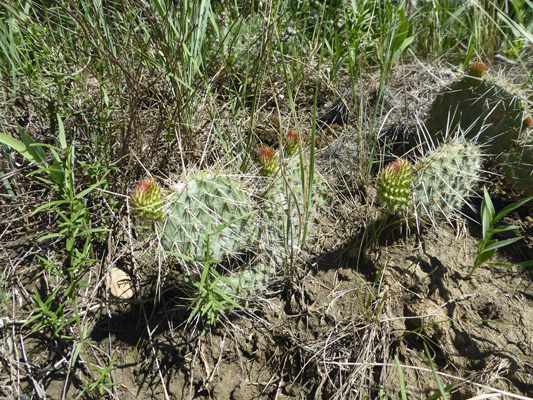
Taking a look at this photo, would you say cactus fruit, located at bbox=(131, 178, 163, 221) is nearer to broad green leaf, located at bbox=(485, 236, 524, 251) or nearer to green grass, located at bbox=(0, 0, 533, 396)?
green grass, located at bbox=(0, 0, 533, 396)

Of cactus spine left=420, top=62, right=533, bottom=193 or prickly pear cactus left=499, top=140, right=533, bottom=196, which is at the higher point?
cactus spine left=420, top=62, right=533, bottom=193

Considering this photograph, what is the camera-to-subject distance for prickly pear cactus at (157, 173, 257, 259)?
5.19ft

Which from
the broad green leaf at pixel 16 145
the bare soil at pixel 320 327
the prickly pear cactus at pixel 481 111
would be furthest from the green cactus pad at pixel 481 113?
the broad green leaf at pixel 16 145

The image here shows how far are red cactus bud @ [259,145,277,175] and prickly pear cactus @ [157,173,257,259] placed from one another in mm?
244

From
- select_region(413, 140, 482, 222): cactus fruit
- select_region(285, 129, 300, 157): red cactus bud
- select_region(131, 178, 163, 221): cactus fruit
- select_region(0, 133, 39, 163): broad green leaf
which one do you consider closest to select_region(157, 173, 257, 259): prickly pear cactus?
select_region(131, 178, 163, 221): cactus fruit

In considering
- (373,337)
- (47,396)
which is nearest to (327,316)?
(373,337)

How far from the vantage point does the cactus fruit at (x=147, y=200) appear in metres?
1.56

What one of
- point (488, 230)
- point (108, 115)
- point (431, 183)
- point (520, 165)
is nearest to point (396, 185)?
point (431, 183)

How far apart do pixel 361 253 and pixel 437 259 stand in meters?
0.36

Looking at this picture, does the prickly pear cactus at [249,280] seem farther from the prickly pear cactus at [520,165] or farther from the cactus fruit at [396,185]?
the prickly pear cactus at [520,165]

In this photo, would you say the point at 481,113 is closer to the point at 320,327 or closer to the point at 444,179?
the point at 444,179

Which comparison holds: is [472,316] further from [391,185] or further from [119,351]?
[119,351]

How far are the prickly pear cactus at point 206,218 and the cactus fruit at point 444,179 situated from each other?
2.64ft

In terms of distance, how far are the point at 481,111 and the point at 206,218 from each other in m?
1.55
